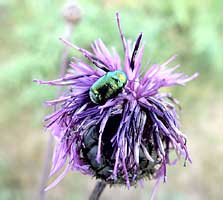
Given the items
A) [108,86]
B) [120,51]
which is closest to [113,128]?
[108,86]

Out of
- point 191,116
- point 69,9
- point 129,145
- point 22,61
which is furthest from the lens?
point 191,116

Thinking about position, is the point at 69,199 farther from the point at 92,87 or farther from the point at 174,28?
the point at 92,87

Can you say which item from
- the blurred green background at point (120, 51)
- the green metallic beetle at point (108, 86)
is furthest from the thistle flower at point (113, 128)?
the blurred green background at point (120, 51)

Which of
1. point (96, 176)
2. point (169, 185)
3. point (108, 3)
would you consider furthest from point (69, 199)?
point (96, 176)

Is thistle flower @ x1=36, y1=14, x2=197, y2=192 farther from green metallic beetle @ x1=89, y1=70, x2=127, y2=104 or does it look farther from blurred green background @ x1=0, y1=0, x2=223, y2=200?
blurred green background @ x1=0, y1=0, x2=223, y2=200

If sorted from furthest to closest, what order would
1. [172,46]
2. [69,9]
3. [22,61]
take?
[172,46], [22,61], [69,9]

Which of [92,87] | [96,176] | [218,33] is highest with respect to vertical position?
[218,33]

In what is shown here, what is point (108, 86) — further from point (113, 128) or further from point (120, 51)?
point (120, 51)

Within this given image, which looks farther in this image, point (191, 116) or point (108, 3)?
point (191, 116)
